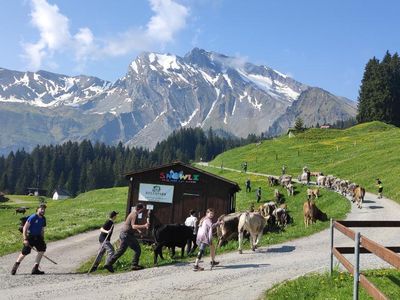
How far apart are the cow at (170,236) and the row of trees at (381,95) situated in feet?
352

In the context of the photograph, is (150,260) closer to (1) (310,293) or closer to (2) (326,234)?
(2) (326,234)

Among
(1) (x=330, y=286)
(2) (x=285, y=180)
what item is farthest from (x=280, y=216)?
(2) (x=285, y=180)

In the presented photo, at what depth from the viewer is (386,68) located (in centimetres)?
12631

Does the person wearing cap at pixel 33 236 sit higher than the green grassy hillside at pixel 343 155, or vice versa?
the green grassy hillside at pixel 343 155

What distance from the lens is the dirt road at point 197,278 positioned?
51.5ft

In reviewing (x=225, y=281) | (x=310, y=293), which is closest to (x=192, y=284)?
(x=225, y=281)

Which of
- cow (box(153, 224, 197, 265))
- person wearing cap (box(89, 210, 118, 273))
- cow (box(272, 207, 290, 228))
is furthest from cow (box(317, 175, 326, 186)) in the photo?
person wearing cap (box(89, 210, 118, 273))

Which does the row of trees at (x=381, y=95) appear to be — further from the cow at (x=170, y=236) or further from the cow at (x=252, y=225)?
the cow at (x=170, y=236)

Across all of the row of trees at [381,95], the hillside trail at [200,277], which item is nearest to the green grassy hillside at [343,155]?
the row of trees at [381,95]

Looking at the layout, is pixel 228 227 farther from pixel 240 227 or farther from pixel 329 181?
pixel 329 181

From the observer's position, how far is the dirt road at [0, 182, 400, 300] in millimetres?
15695

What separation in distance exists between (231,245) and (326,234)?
6.03 meters

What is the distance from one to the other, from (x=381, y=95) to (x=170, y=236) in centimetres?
10896

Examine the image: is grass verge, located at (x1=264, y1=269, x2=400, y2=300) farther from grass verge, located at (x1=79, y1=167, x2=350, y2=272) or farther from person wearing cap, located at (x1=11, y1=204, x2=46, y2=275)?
person wearing cap, located at (x1=11, y1=204, x2=46, y2=275)
